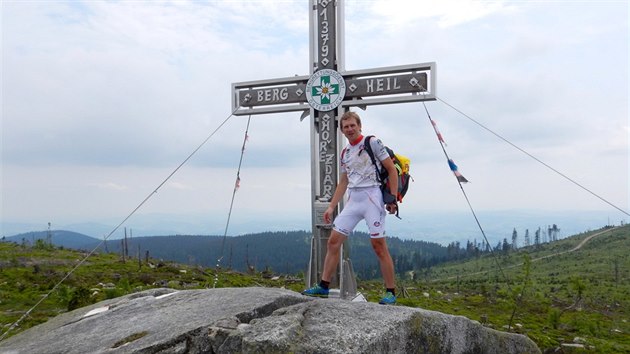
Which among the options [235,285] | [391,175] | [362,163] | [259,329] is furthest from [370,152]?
[235,285]

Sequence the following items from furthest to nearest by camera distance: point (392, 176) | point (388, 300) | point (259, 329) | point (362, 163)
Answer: point (362, 163) < point (392, 176) < point (388, 300) < point (259, 329)

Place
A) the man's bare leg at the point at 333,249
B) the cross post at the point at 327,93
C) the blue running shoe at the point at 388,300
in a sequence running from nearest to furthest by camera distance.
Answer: the blue running shoe at the point at 388,300, the man's bare leg at the point at 333,249, the cross post at the point at 327,93

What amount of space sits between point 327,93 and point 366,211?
3.97 meters

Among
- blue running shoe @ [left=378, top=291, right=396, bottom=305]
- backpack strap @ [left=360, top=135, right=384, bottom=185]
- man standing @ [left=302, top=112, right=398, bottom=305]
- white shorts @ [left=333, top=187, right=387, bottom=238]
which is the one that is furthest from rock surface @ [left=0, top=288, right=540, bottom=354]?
backpack strap @ [left=360, top=135, right=384, bottom=185]

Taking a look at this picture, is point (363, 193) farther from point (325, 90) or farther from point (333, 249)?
point (325, 90)

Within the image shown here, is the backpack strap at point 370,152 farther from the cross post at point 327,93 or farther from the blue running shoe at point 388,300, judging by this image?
the cross post at point 327,93

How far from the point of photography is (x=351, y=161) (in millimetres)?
7742

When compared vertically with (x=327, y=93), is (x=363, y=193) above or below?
below

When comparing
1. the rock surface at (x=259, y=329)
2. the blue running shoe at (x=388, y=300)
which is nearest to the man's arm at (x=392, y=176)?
the blue running shoe at (x=388, y=300)

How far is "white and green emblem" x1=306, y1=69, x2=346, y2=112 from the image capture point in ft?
35.2

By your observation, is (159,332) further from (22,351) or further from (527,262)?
(527,262)

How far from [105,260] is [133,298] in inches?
762

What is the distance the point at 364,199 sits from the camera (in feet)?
24.8

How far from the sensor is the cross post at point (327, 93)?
10305 millimetres
